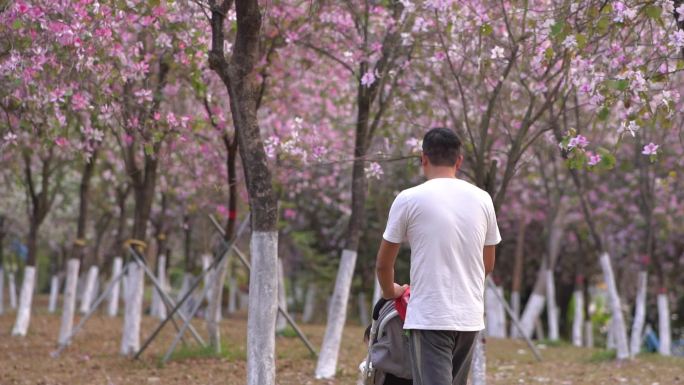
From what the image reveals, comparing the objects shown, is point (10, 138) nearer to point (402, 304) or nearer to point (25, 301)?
point (402, 304)

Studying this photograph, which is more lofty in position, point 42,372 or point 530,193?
point 530,193

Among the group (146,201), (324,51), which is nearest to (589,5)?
(324,51)

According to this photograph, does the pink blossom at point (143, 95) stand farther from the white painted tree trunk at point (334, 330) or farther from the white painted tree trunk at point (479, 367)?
the white painted tree trunk at point (479, 367)

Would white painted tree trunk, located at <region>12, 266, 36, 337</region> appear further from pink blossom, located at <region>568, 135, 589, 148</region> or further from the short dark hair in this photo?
the short dark hair

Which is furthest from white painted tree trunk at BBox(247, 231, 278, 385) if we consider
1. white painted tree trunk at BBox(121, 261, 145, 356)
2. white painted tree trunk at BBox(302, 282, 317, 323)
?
white painted tree trunk at BBox(302, 282, 317, 323)

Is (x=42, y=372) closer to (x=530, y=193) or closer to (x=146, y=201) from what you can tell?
(x=146, y=201)

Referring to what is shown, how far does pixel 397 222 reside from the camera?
520 cm

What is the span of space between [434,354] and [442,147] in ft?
3.77

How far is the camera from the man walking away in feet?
16.8

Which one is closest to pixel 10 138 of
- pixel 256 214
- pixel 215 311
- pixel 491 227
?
pixel 256 214

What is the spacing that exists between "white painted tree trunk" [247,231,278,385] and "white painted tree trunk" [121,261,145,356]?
6.46 m

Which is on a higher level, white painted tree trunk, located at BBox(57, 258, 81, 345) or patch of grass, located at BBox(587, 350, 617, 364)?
white painted tree trunk, located at BBox(57, 258, 81, 345)

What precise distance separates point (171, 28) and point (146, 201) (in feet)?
13.2

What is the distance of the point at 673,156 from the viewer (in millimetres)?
19953
